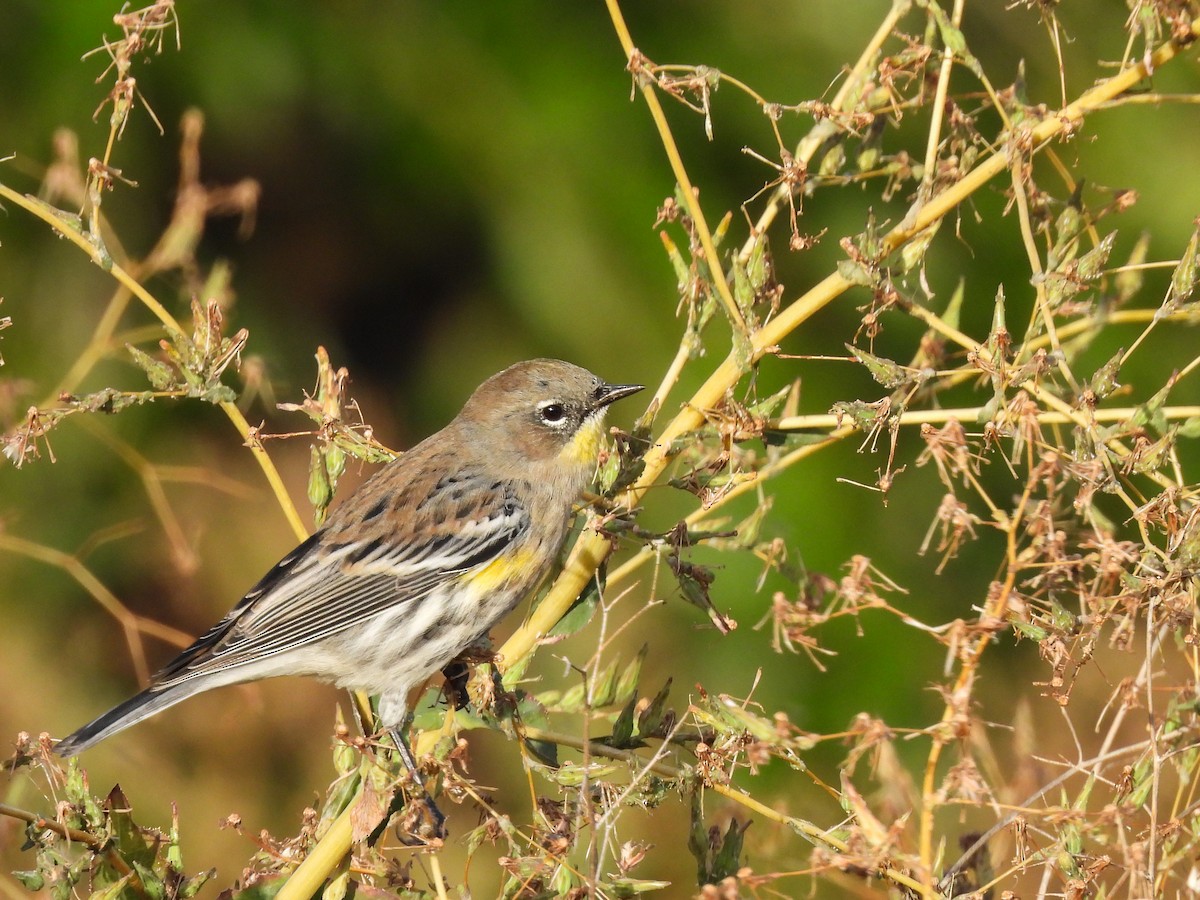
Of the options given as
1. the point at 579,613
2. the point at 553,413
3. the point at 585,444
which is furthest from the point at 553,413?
the point at 579,613

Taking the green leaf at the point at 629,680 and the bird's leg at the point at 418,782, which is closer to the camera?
the bird's leg at the point at 418,782

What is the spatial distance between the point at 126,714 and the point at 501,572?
2.98 feet

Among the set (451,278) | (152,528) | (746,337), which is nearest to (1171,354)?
(451,278)

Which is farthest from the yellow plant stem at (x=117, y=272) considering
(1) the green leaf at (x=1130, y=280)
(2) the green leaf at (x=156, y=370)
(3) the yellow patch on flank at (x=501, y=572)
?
Answer: (1) the green leaf at (x=1130, y=280)

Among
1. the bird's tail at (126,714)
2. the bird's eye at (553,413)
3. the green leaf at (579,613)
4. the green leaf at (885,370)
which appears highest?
the green leaf at (885,370)

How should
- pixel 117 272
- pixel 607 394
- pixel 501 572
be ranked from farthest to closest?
pixel 607 394
pixel 501 572
pixel 117 272

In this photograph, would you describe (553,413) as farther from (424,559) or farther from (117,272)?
(117,272)

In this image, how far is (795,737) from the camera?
5.78 feet

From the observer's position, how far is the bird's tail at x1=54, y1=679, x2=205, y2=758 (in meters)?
2.77

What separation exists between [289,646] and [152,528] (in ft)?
4.58

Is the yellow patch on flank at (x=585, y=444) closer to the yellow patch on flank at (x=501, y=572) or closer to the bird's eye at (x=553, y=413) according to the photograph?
the bird's eye at (x=553, y=413)

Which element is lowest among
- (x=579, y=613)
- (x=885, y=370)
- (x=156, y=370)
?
(x=579, y=613)

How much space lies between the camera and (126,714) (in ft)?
9.55

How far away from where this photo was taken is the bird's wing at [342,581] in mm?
3252
